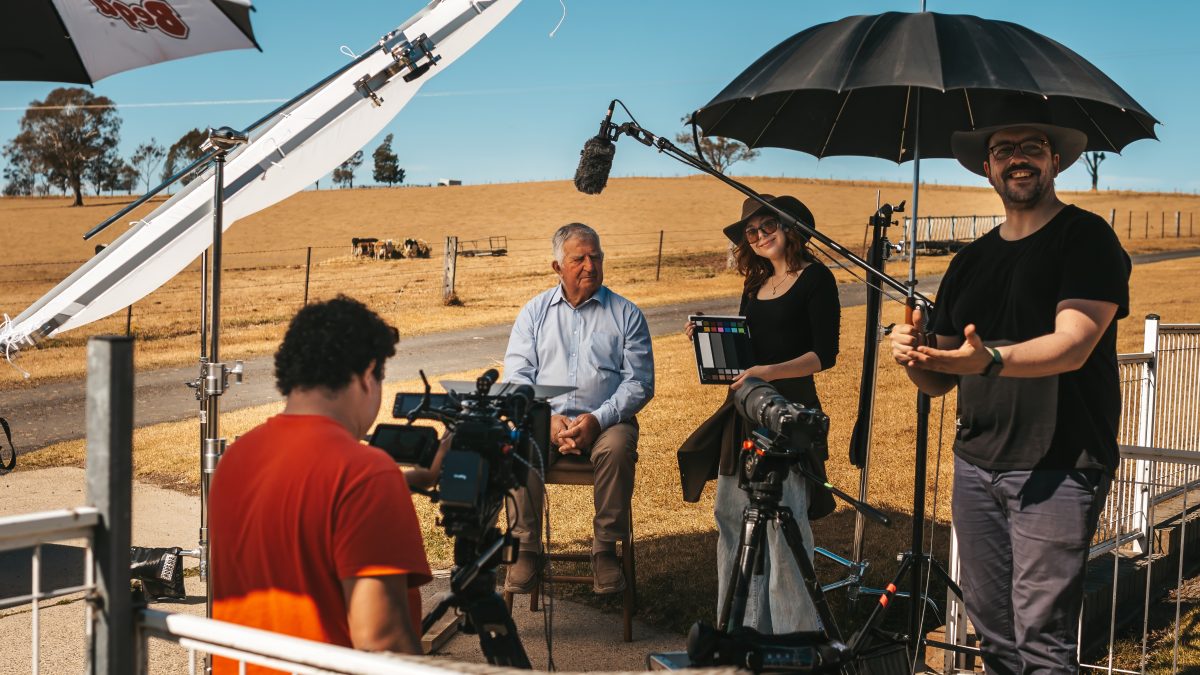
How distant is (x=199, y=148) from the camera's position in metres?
4.06

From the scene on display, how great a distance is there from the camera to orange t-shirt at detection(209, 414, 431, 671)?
1992 mm

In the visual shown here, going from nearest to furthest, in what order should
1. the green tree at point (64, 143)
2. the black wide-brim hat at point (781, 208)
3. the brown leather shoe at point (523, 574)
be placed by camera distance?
the black wide-brim hat at point (781, 208) → the brown leather shoe at point (523, 574) → the green tree at point (64, 143)

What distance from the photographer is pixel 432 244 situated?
1764 inches

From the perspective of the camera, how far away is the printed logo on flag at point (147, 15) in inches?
148

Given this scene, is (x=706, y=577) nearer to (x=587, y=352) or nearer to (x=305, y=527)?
(x=587, y=352)

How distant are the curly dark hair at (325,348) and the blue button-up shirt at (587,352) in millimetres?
2617

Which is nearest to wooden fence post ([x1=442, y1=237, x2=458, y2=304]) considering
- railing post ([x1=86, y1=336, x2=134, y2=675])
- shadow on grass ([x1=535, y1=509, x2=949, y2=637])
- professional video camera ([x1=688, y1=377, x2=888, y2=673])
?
shadow on grass ([x1=535, y1=509, x2=949, y2=637])

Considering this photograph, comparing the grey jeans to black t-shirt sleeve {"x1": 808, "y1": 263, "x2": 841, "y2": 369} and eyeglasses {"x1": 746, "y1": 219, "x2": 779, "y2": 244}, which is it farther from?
eyeglasses {"x1": 746, "y1": 219, "x2": 779, "y2": 244}

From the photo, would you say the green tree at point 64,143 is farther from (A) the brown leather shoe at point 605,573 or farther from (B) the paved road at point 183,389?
(A) the brown leather shoe at point 605,573

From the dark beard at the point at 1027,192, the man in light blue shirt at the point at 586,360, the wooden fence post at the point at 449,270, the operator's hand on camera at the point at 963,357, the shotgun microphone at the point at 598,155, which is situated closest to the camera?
the operator's hand on camera at the point at 963,357

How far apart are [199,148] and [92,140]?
67962 millimetres

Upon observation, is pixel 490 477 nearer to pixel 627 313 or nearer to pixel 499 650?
pixel 499 650

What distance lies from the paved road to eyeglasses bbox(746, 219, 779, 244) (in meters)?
7.09

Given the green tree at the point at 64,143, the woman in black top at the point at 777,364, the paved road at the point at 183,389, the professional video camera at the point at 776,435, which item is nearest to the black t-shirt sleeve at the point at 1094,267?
the professional video camera at the point at 776,435
